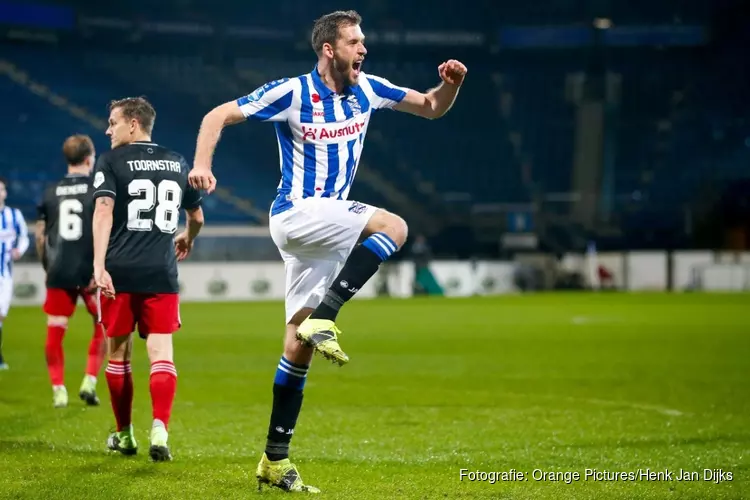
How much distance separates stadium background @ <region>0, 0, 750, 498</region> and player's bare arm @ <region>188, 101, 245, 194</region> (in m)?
9.83

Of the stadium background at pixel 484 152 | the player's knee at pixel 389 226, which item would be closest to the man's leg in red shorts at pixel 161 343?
the player's knee at pixel 389 226

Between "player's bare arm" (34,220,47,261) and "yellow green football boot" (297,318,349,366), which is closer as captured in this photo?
"yellow green football boot" (297,318,349,366)

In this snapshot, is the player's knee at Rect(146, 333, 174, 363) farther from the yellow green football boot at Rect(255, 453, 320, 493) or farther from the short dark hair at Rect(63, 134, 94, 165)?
the short dark hair at Rect(63, 134, 94, 165)

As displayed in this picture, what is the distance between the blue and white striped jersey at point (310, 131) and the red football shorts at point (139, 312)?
4.15 ft

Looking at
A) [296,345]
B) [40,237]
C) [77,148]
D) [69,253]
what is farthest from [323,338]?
[40,237]

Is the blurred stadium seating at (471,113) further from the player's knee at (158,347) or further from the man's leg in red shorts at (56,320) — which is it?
the player's knee at (158,347)

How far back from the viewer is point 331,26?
527 centimetres

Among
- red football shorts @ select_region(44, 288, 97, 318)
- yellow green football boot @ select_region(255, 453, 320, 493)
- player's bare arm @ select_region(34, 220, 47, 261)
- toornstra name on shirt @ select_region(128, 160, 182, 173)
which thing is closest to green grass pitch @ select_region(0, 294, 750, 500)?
yellow green football boot @ select_region(255, 453, 320, 493)

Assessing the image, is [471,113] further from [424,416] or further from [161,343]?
[161,343]

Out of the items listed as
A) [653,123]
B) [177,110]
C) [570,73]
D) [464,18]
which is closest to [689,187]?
[653,123]

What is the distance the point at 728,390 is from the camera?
33.5ft

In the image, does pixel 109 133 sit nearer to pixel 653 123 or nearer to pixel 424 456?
pixel 424 456

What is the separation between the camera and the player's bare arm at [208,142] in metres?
4.77

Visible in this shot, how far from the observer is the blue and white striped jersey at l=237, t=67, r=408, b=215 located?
5.21 m
